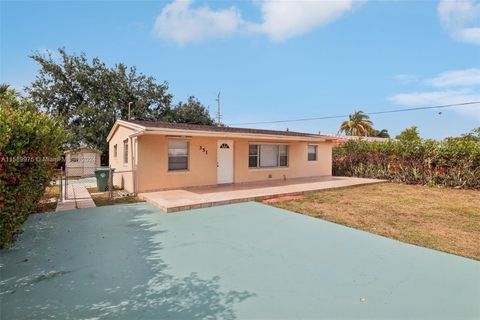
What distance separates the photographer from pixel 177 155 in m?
10.6

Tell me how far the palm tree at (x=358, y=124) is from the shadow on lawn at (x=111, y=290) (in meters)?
39.0

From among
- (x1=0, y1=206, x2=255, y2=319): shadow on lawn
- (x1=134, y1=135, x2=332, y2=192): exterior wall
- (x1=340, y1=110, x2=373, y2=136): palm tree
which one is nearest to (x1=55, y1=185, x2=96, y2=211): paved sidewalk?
(x1=134, y1=135, x2=332, y2=192): exterior wall

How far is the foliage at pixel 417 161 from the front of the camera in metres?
12.2

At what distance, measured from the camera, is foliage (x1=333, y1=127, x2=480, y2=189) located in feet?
40.2

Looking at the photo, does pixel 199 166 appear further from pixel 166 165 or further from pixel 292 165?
pixel 292 165

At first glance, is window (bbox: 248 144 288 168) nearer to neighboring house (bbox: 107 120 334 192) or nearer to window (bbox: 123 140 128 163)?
neighboring house (bbox: 107 120 334 192)

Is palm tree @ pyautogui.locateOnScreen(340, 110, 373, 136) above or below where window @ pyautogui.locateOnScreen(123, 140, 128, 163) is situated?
above

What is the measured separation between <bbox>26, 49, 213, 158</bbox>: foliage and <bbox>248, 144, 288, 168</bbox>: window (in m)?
14.6

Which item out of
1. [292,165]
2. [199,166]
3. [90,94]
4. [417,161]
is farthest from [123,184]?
[90,94]

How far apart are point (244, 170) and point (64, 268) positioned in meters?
9.48

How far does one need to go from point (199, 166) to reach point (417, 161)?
12.0 meters

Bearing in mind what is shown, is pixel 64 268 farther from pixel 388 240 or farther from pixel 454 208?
pixel 454 208

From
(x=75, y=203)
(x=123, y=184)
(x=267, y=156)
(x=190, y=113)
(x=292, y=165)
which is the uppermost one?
(x=190, y=113)

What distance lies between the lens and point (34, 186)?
4855 mm
